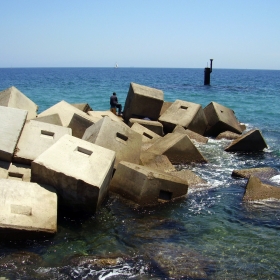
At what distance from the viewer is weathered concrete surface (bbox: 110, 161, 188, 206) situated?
6427 millimetres

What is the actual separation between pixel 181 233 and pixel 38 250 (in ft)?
6.58

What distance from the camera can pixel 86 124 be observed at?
903cm

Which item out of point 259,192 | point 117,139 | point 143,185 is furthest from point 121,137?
point 259,192

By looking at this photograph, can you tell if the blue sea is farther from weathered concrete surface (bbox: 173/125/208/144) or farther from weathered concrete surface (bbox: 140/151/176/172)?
weathered concrete surface (bbox: 173/125/208/144)

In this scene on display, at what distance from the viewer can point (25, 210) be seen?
504 cm

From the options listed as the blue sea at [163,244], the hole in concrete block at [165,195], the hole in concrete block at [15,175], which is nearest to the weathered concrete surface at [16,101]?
the hole in concrete block at [15,175]

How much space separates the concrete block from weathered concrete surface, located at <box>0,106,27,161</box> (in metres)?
5.57

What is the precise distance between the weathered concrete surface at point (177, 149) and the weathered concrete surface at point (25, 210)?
12.5ft

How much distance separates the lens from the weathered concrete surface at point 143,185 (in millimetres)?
6427

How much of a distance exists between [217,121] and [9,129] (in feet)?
26.0

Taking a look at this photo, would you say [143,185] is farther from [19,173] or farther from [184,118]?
[184,118]

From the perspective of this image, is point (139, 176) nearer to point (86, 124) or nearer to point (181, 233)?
point (181, 233)

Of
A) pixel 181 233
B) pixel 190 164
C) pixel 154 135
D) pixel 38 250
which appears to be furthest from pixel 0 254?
pixel 154 135

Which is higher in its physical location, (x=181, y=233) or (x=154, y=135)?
(x=154, y=135)
